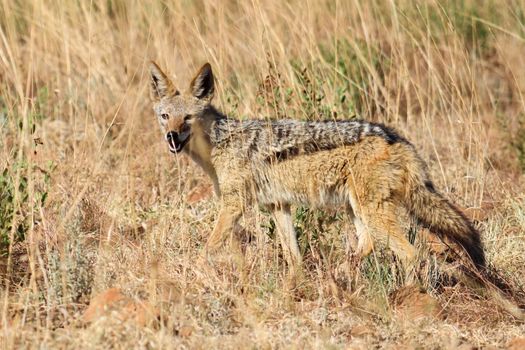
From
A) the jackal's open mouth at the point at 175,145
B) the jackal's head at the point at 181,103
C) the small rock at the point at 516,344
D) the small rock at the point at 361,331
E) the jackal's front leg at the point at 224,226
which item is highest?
the jackal's head at the point at 181,103

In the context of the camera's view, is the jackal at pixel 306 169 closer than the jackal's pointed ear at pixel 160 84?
Yes

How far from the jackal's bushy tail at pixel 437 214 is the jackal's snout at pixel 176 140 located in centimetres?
171

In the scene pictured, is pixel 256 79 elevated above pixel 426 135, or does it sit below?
above

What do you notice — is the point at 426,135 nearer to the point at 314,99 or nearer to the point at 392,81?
the point at 392,81

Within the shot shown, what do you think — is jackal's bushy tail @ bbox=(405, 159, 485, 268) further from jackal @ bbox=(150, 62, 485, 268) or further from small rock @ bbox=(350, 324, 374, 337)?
small rock @ bbox=(350, 324, 374, 337)

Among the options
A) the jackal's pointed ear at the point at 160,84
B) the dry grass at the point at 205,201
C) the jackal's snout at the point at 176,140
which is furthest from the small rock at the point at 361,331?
the jackal's pointed ear at the point at 160,84

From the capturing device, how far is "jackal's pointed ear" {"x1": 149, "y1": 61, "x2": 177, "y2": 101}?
23.0ft

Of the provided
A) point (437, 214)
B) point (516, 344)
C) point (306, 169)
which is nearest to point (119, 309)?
point (306, 169)

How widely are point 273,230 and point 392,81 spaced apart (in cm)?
344

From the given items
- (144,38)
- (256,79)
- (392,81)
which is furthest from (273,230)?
(144,38)

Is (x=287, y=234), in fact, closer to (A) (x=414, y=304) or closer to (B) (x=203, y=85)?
(A) (x=414, y=304)

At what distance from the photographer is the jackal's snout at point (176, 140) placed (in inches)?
256

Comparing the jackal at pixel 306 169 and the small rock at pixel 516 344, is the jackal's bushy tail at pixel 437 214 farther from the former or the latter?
the small rock at pixel 516 344

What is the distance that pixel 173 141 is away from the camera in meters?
6.53
